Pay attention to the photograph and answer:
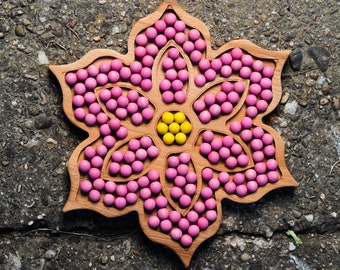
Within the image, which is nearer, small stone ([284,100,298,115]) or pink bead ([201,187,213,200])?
pink bead ([201,187,213,200])

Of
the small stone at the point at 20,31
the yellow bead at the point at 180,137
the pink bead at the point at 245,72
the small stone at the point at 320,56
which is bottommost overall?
the small stone at the point at 20,31

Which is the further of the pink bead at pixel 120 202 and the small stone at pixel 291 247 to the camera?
the small stone at pixel 291 247

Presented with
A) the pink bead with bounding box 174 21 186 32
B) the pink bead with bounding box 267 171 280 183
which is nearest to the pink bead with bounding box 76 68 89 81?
the pink bead with bounding box 174 21 186 32

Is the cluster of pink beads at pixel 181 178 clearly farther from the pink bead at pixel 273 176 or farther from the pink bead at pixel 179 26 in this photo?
the pink bead at pixel 179 26

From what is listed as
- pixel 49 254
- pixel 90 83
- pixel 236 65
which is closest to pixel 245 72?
pixel 236 65

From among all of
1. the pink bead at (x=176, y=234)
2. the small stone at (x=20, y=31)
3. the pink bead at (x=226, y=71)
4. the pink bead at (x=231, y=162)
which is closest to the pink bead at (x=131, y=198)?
the pink bead at (x=176, y=234)

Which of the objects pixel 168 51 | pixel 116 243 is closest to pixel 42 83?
pixel 168 51

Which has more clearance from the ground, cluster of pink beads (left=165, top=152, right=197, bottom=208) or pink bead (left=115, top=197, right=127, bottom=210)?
cluster of pink beads (left=165, top=152, right=197, bottom=208)

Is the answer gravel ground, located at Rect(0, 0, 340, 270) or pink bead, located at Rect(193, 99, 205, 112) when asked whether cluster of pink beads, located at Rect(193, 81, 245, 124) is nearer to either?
pink bead, located at Rect(193, 99, 205, 112)
